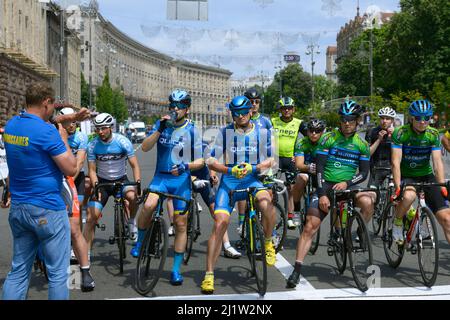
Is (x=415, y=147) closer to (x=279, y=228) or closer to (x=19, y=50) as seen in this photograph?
(x=279, y=228)

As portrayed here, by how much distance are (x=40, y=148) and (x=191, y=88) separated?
161 metres

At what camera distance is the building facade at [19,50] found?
41031 millimetres

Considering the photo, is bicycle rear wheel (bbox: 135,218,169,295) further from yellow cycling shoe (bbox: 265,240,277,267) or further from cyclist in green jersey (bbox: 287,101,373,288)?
cyclist in green jersey (bbox: 287,101,373,288)

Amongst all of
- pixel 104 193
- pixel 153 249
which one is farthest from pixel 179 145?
pixel 104 193

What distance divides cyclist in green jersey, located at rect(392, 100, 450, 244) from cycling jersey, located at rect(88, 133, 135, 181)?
10.4ft

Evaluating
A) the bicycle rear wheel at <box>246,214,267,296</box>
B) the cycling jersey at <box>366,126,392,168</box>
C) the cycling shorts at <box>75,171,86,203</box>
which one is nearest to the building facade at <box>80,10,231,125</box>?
the cycling jersey at <box>366,126,392,168</box>

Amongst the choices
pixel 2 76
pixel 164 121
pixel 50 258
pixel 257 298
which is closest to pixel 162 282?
pixel 257 298

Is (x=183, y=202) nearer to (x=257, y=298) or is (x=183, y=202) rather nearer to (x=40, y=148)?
(x=257, y=298)

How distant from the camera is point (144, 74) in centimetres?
14112

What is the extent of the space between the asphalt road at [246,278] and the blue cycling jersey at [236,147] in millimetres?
1247

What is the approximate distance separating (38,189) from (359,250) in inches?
137

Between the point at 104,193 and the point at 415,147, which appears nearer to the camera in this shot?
the point at 415,147

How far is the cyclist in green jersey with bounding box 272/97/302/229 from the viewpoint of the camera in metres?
10.1

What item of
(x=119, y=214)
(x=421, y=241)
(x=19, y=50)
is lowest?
(x=421, y=241)
